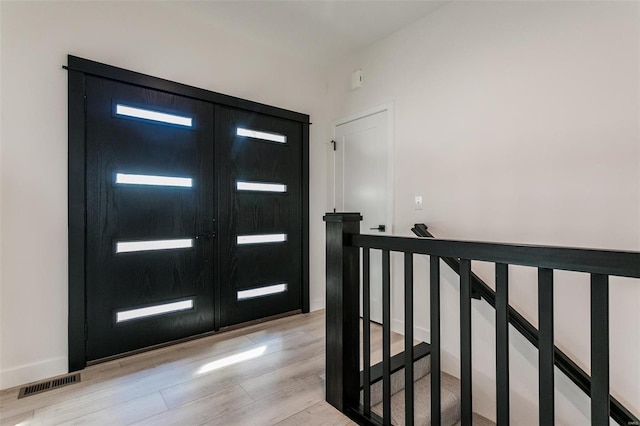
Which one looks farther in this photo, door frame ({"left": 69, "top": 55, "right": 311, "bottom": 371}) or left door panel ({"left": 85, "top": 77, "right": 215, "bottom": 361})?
left door panel ({"left": 85, "top": 77, "right": 215, "bottom": 361})

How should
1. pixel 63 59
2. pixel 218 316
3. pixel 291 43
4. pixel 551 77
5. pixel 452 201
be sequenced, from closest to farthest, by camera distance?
1. pixel 551 77
2. pixel 63 59
3. pixel 452 201
4. pixel 218 316
5. pixel 291 43

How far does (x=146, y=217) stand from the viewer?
245 cm

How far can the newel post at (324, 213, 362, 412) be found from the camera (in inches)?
67.4

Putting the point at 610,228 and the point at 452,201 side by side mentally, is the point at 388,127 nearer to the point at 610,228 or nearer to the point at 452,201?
the point at 452,201

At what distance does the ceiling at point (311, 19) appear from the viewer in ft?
8.31

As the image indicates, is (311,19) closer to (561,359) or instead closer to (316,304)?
(316,304)

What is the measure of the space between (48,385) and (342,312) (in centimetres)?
198

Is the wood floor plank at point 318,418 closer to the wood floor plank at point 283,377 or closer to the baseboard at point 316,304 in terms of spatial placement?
the wood floor plank at point 283,377

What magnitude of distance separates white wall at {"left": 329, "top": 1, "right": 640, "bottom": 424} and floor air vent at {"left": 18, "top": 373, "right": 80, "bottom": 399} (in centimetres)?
255

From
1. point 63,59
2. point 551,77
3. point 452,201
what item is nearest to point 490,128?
point 551,77

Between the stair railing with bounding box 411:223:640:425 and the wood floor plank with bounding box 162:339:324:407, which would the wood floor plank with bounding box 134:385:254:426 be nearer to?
the wood floor plank with bounding box 162:339:324:407

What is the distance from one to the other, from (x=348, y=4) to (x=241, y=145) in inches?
60.2

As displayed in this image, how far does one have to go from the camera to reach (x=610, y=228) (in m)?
1.74

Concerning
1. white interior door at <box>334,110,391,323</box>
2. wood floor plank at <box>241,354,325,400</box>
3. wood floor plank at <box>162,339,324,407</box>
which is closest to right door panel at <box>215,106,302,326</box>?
white interior door at <box>334,110,391,323</box>
